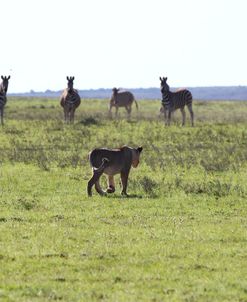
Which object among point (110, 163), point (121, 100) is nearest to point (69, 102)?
point (121, 100)

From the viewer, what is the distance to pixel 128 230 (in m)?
11.5

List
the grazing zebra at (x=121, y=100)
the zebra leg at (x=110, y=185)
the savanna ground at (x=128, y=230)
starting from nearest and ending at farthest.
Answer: the savanna ground at (x=128, y=230) → the zebra leg at (x=110, y=185) → the grazing zebra at (x=121, y=100)

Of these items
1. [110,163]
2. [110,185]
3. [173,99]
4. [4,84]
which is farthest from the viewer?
[173,99]

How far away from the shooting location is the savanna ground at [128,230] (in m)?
8.50

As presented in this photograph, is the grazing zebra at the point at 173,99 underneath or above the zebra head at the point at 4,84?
underneath

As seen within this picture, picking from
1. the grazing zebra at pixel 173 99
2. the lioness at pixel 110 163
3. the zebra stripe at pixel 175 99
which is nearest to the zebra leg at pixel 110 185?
the lioness at pixel 110 163

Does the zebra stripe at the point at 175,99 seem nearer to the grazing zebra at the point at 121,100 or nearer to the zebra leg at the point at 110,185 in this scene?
the grazing zebra at the point at 121,100

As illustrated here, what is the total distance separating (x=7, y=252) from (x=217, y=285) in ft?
9.54

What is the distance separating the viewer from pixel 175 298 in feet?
26.5

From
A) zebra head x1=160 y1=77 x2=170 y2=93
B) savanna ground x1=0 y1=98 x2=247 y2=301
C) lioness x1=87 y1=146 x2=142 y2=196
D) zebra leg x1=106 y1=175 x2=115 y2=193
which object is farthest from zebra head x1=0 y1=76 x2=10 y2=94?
lioness x1=87 y1=146 x2=142 y2=196

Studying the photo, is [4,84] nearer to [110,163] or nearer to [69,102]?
[69,102]

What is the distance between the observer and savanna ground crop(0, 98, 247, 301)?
8.50m

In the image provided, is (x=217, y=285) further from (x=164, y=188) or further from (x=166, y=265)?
(x=164, y=188)

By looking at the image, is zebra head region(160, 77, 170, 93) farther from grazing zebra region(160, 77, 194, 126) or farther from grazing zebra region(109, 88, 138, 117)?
grazing zebra region(109, 88, 138, 117)
